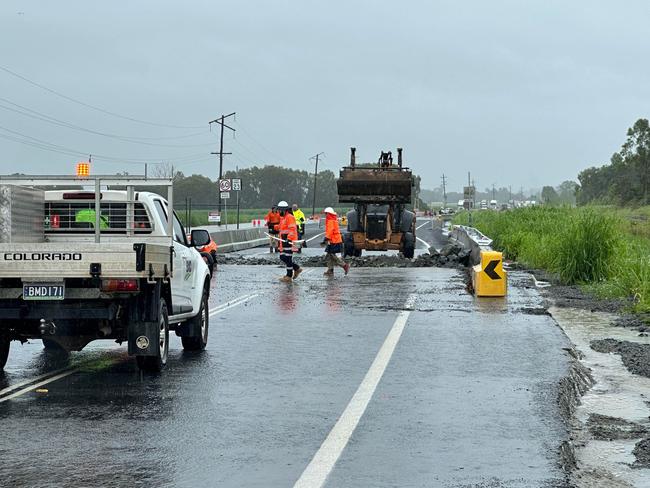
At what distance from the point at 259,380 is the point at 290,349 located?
92.2 inches

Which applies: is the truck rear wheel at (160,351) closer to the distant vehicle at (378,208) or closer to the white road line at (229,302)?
the white road line at (229,302)

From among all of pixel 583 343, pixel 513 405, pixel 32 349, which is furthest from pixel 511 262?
pixel 513 405

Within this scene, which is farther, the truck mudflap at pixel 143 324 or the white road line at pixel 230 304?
the white road line at pixel 230 304

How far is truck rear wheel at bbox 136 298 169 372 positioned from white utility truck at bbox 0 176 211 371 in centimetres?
1

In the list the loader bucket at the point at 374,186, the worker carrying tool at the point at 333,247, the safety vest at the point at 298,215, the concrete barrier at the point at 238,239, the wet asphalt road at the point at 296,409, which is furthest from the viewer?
the concrete barrier at the point at 238,239

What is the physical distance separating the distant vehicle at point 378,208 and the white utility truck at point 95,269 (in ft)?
71.5

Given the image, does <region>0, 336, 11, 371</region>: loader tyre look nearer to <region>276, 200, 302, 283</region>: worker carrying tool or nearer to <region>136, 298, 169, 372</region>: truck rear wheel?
<region>136, 298, 169, 372</region>: truck rear wheel

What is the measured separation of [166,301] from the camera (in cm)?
1157

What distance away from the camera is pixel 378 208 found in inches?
1404

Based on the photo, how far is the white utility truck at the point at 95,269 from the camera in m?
10.2

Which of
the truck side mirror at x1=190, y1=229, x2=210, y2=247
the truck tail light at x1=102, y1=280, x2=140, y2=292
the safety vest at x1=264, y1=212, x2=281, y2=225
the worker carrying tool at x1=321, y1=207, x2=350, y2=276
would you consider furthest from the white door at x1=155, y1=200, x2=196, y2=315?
the safety vest at x1=264, y1=212, x2=281, y2=225

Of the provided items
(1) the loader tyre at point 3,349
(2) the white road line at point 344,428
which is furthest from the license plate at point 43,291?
(2) the white road line at point 344,428

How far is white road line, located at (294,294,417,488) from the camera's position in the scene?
6.97 meters

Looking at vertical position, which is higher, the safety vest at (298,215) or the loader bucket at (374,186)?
the loader bucket at (374,186)
